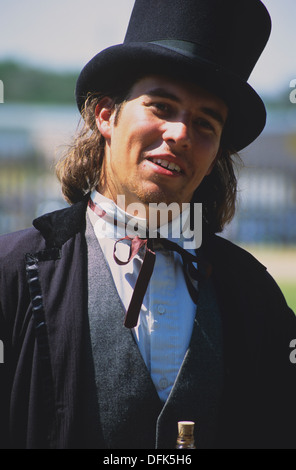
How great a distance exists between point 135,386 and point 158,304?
1.13 feet

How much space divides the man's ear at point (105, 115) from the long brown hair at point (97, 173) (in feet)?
0.13

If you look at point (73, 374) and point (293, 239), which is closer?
point (73, 374)

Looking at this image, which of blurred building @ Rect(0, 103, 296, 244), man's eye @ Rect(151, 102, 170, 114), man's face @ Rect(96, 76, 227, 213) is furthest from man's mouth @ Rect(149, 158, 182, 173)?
blurred building @ Rect(0, 103, 296, 244)

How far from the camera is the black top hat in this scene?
8.43 feet

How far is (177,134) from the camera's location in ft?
8.21

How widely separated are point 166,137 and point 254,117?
1.78ft

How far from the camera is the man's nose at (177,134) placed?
8.20ft

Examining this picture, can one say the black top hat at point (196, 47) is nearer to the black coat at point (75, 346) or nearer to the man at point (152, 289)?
the man at point (152, 289)

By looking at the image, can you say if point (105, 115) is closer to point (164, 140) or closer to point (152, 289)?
point (164, 140)

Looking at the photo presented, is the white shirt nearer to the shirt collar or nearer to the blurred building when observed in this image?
the shirt collar

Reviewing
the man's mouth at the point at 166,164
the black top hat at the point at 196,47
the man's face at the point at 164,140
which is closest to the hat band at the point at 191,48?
the black top hat at the point at 196,47

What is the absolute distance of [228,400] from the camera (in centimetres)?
249
